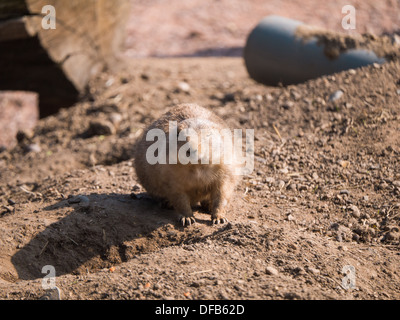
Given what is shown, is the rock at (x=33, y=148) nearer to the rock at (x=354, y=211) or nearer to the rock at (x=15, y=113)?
the rock at (x=15, y=113)

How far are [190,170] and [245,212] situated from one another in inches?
28.1

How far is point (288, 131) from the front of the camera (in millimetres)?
5961

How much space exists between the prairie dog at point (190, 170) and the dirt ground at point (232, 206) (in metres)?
0.17

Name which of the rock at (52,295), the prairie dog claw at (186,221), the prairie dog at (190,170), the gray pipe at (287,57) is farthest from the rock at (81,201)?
the gray pipe at (287,57)

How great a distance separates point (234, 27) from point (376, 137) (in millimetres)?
8319

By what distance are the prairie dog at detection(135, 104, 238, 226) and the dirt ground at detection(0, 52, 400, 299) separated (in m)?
0.19

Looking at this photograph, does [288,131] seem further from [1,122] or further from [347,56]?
[1,122]

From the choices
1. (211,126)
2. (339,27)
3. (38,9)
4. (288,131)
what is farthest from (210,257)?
(339,27)

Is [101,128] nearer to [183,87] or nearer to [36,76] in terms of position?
[36,76]

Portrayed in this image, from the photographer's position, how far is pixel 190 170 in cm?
443

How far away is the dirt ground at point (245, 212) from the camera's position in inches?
141

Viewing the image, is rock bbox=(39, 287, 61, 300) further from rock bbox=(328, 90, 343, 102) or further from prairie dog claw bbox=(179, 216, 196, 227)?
rock bbox=(328, 90, 343, 102)

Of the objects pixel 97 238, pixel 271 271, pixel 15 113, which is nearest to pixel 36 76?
pixel 15 113

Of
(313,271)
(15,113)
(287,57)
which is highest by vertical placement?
(287,57)
